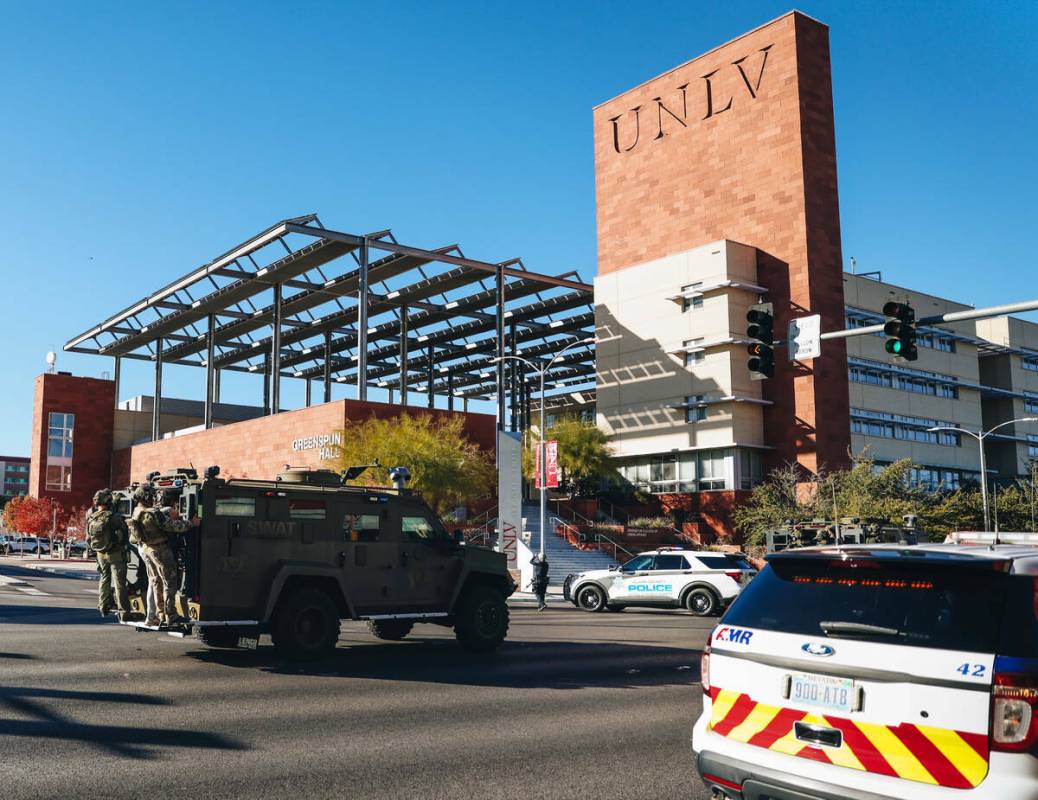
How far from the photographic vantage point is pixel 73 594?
26.6 meters

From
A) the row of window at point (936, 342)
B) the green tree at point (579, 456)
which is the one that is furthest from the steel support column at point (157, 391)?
the row of window at point (936, 342)

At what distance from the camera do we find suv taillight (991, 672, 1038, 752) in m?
4.20

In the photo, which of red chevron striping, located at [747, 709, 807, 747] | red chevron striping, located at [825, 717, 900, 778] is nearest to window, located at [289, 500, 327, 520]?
red chevron striping, located at [747, 709, 807, 747]

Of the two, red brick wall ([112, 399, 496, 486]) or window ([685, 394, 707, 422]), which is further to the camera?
window ([685, 394, 707, 422])

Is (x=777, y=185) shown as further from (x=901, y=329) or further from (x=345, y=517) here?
(x=345, y=517)

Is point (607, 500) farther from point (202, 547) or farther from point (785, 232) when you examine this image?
point (202, 547)

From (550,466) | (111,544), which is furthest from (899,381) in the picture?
(111,544)

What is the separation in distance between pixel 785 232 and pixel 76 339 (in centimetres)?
4671

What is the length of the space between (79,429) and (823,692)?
243 ft

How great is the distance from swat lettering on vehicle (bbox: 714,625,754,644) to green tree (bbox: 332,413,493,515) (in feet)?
113

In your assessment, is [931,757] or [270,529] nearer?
[931,757]

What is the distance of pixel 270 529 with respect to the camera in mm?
13016

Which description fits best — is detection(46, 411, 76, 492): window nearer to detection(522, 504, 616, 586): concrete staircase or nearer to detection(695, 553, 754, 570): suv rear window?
detection(522, 504, 616, 586): concrete staircase

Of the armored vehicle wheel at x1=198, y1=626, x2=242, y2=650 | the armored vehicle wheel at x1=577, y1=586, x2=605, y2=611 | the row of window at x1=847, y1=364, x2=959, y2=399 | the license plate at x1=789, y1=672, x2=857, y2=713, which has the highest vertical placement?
the row of window at x1=847, y1=364, x2=959, y2=399
